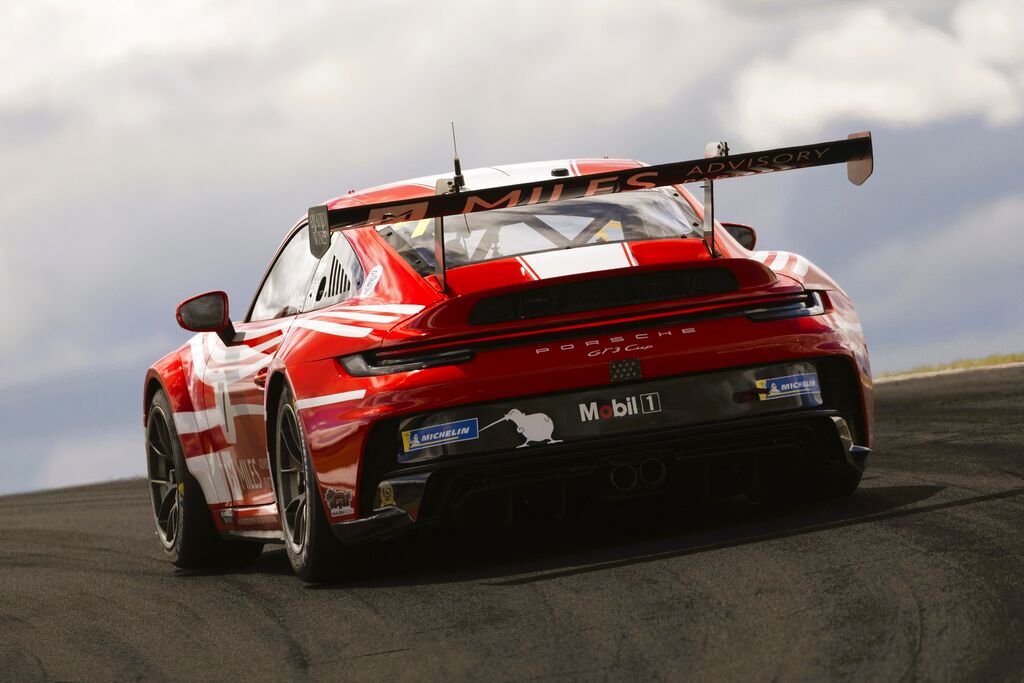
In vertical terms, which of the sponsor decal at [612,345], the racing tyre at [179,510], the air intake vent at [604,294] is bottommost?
the racing tyre at [179,510]

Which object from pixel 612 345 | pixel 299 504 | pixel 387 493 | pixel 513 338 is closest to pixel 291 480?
pixel 299 504

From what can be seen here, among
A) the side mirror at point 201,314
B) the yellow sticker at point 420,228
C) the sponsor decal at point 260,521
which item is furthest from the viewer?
the side mirror at point 201,314

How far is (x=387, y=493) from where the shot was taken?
18.2 feet

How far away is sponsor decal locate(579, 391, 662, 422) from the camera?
216 inches

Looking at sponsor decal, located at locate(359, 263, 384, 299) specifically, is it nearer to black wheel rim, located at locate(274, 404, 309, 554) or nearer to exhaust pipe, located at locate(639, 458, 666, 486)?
black wheel rim, located at locate(274, 404, 309, 554)

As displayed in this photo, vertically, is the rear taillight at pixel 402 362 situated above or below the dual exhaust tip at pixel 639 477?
above

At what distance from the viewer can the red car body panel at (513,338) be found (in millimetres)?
5461

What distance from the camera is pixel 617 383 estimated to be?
5.49m

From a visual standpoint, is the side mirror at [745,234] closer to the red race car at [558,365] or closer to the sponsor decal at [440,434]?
the red race car at [558,365]

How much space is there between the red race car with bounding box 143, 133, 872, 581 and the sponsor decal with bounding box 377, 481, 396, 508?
1 cm

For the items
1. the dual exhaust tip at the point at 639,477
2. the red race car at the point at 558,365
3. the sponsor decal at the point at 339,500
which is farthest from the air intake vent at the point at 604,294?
the sponsor decal at the point at 339,500

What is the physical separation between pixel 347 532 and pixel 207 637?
0.61 m

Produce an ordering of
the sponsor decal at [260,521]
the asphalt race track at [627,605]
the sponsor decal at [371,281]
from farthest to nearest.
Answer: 1. the sponsor decal at [260,521]
2. the sponsor decal at [371,281]
3. the asphalt race track at [627,605]

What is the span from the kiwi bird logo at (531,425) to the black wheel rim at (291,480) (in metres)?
0.93
